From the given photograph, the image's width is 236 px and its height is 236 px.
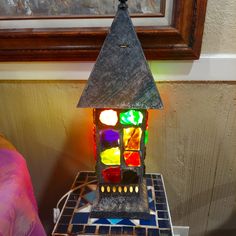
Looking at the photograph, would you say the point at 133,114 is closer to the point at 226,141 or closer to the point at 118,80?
the point at 118,80

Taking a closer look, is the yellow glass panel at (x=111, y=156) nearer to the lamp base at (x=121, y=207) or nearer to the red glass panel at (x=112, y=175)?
the red glass panel at (x=112, y=175)

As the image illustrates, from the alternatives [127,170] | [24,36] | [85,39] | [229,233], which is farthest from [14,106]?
[229,233]

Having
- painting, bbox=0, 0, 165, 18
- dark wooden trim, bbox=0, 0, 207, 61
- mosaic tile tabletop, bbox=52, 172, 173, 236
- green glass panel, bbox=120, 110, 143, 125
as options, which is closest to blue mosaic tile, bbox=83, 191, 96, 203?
mosaic tile tabletop, bbox=52, 172, 173, 236

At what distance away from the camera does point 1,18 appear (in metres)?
0.81

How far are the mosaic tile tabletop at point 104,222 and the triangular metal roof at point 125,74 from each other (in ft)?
1.17

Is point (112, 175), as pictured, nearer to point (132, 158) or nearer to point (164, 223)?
point (132, 158)

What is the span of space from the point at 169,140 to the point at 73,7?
21.7 inches

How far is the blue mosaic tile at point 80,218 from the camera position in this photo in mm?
760

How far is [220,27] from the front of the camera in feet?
2.64

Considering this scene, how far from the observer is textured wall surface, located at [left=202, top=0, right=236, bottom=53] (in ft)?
2.56

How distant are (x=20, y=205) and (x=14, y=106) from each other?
0.43 metres

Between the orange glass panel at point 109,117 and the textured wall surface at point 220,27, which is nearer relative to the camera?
the orange glass panel at point 109,117

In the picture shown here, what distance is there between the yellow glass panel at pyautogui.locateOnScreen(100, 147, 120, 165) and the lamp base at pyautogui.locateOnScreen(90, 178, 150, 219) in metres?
0.12

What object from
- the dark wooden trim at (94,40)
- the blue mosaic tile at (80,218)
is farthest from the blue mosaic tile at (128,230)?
the dark wooden trim at (94,40)
